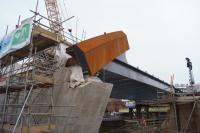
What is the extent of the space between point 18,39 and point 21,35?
17.4 inches

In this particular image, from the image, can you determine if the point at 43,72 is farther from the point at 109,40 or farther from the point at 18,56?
the point at 109,40

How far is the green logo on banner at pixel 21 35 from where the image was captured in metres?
14.1

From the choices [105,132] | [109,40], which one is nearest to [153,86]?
[105,132]

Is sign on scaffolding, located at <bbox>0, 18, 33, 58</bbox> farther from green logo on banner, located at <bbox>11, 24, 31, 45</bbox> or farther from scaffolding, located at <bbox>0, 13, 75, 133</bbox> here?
scaffolding, located at <bbox>0, 13, 75, 133</bbox>

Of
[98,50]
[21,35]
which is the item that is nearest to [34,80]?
[21,35]

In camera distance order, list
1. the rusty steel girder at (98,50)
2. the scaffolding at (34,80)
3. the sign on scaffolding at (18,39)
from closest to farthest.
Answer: the scaffolding at (34,80) → the sign on scaffolding at (18,39) → the rusty steel girder at (98,50)

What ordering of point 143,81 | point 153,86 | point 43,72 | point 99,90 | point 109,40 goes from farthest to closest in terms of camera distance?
point 153,86 < point 143,81 < point 109,40 < point 99,90 < point 43,72

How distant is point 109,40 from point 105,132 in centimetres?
1470

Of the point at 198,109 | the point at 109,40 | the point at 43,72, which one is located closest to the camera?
the point at 43,72

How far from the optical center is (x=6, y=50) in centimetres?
1566

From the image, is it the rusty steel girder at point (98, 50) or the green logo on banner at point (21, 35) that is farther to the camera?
the rusty steel girder at point (98, 50)

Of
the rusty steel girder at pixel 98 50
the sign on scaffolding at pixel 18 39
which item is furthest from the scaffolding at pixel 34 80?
the rusty steel girder at pixel 98 50

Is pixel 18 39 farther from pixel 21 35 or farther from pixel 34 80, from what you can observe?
pixel 34 80

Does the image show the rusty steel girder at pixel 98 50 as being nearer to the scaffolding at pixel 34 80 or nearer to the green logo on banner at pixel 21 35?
the scaffolding at pixel 34 80
